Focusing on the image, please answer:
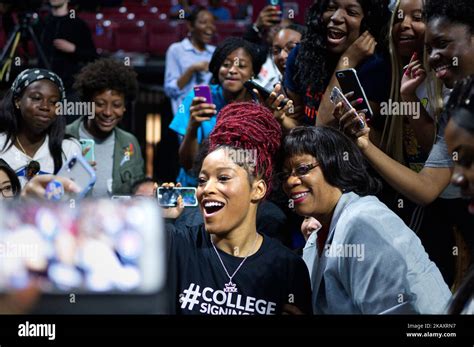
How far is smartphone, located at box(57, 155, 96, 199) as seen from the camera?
288 cm

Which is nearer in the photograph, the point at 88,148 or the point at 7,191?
the point at 7,191

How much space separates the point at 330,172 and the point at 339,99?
0.79 ft

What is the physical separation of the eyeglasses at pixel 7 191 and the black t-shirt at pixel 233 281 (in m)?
0.63

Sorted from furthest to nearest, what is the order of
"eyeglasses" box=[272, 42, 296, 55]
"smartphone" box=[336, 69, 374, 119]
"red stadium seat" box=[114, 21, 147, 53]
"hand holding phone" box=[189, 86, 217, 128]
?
"red stadium seat" box=[114, 21, 147, 53] < "eyeglasses" box=[272, 42, 296, 55] < "hand holding phone" box=[189, 86, 217, 128] < "smartphone" box=[336, 69, 374, 119]

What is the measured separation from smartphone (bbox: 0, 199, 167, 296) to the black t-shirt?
67mm

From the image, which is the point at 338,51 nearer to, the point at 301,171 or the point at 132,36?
the point at 301,171

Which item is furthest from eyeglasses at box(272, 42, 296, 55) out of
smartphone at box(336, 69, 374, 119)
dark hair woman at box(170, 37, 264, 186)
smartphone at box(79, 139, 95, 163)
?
smartphone at box(336, 69, 374, 119)

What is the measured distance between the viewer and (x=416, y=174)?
2494 mm

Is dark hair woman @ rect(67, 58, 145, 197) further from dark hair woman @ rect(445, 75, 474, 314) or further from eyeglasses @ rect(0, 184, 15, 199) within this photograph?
dark hair woman @ rect(445, 75, 474, 314)

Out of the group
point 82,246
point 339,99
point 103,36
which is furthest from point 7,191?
point 103,36

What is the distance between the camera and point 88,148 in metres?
3.22

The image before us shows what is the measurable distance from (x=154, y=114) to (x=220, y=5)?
1.78m

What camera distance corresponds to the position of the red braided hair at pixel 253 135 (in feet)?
7.88
